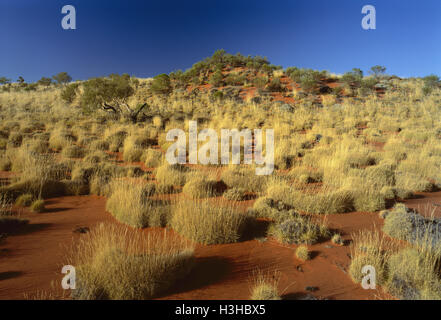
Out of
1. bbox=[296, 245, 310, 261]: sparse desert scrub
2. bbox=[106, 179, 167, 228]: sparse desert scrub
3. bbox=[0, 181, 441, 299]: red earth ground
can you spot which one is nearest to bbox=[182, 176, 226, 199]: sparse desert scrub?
bbox=[106, 179, 167, 228]: sparse desert scrub

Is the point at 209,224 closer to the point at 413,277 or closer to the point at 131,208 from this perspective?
the point at 131,208

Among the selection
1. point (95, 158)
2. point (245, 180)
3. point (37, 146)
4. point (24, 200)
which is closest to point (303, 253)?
point (245, 180)

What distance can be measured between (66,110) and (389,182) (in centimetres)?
2120

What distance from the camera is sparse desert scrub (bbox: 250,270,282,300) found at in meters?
2.64

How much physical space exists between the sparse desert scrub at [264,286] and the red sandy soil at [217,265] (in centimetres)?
10

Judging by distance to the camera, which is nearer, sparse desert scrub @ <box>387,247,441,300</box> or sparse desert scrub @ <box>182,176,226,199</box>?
sparse desert scrub @ <box>387,247,441,300</box>

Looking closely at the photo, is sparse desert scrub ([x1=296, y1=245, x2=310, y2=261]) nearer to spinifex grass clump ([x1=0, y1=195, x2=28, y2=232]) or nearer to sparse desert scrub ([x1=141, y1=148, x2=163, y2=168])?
spinifex grass clump ([x1=0, y1=195, x2=28, y2=232])

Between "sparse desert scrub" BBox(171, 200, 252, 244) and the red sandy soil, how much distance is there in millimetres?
147

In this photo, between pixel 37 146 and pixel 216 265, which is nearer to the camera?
pixel 216 265

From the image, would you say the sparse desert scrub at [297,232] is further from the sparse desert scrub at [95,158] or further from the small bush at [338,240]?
the sparse desert scrub at [95,158]

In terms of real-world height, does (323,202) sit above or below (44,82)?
below

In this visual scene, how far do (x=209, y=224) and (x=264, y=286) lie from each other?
1.55 metres

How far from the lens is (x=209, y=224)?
405 centimetres
